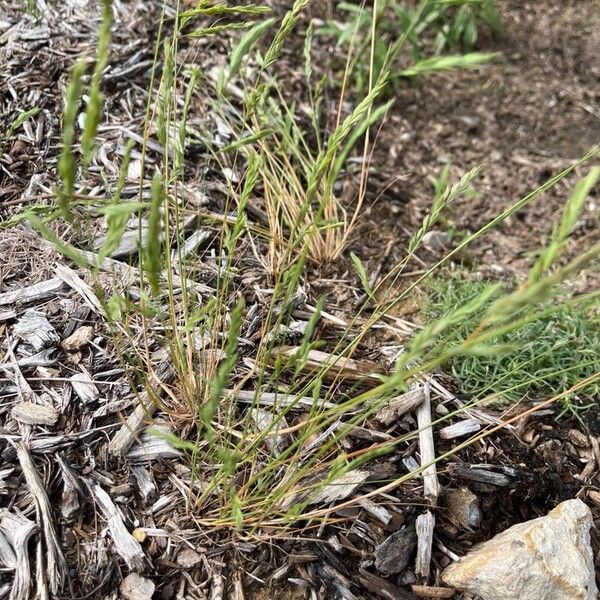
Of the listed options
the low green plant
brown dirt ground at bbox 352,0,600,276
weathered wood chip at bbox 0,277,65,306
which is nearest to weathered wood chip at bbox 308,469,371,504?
the low green plant

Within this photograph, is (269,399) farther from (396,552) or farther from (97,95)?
(97,95)

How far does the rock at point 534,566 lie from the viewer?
4.83 ft

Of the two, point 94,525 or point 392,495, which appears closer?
point 94,525

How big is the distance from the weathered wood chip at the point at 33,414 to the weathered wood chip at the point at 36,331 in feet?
0.59

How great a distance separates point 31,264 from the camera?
1.94 metres

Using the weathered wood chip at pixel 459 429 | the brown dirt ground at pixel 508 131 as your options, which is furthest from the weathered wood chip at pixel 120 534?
the brown dirt ground at pixel 508 131

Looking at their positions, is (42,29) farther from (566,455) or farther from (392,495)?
(566,455)

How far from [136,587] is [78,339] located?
668 mm

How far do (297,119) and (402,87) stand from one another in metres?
0.77

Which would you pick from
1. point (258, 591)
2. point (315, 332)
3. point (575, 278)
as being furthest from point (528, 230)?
point (258, 591)

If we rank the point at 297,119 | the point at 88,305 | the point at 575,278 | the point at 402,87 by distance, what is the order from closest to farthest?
1. the point at 88,305
2. the point at 575,278
3. the point at 297,119
4. the point at 402,87

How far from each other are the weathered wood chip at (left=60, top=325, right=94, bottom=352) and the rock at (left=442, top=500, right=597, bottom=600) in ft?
3.59

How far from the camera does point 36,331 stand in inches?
71.1

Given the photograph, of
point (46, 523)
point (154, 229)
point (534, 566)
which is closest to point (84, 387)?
point (46, 523)
